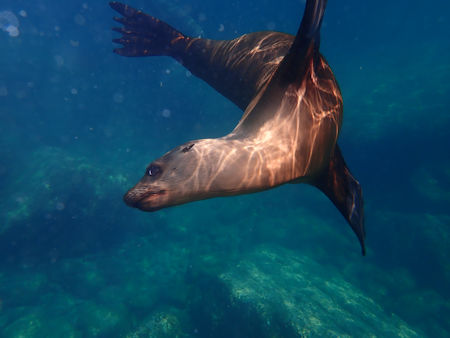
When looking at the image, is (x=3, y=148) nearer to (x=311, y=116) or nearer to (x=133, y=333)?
(x=133, y=333)

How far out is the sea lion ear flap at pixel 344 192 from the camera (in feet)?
10.9

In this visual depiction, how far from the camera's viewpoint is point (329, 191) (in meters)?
3.41

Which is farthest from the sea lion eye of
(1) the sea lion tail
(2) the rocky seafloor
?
(2) the rocky seafloor

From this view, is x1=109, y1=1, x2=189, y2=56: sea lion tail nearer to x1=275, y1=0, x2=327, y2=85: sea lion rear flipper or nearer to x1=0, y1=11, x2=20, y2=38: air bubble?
x1=275, y1=0, x2=327, y2=85: sea lion rear flipper

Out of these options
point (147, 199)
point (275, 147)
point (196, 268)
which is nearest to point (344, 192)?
point (275, 147)

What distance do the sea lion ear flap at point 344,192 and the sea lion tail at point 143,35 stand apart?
4940mm

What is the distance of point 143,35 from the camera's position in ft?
20.5

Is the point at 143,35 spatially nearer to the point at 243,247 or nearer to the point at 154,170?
the point at 154,170

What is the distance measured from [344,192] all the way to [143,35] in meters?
6.05

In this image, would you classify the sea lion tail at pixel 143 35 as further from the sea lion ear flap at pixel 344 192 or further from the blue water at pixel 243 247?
the blue water at pixel 243 247

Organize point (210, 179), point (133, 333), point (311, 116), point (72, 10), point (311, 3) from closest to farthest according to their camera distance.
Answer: point (210, 179)
point (311, 3)
point (311, 116)
point (133, 333)
point (72, 10)

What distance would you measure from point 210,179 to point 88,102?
1538 inches

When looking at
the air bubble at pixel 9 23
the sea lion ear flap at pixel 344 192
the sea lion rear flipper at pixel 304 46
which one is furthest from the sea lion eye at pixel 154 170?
the air bubble at pixel 9 23

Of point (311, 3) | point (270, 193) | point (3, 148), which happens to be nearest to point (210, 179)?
point (311, 3)
